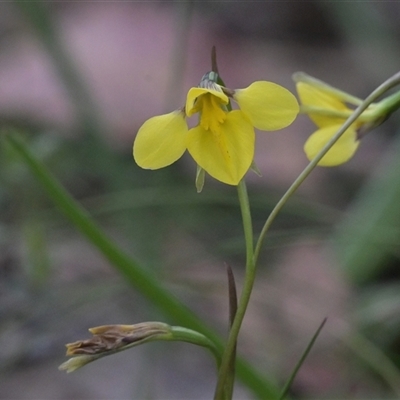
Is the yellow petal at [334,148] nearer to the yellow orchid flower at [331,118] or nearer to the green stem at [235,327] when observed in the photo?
the yellow orchid flower at [331,118]

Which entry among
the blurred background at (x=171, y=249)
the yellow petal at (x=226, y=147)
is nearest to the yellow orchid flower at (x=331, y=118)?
the yellow petal at (x=226, y=147)

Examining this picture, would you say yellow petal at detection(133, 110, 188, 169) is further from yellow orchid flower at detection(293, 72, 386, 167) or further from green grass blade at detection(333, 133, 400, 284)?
green grass blade at detection(333, 133, 400, 284)

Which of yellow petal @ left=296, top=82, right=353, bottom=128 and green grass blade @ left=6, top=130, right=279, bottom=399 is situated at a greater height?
yellow petal @ left=296, top=82, right=353, bottom=128

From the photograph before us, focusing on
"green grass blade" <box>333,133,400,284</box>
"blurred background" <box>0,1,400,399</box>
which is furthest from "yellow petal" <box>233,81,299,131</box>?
"green grass blade" <box>333,133,400,284</box>

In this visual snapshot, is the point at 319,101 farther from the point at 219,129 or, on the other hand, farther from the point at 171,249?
the point at 171,249

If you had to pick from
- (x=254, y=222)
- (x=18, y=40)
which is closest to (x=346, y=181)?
(x=254, y=222)

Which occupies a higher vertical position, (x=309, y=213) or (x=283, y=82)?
(x=283, y=82)

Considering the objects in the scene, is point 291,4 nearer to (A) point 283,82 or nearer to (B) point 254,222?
(A) point 283,82
